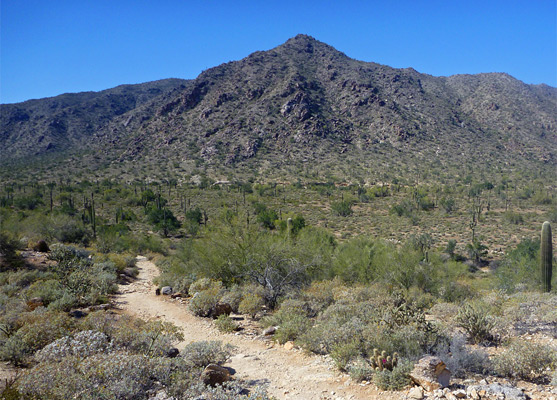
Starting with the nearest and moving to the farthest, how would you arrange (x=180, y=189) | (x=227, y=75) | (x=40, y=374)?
(x=40, y=374) < (x=180, y=189) < (x=227, y=75)

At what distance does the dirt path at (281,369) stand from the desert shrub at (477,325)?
3.24 m

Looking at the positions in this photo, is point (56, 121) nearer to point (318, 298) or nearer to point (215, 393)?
point (318, 298)

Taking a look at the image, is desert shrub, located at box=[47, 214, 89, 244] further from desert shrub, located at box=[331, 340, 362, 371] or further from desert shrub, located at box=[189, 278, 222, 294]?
desert shrub, located at box=[331, 340, 362, 371]

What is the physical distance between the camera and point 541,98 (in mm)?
97438

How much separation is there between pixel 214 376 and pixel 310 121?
2937 inches

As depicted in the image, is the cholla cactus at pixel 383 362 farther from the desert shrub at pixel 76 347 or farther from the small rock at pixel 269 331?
the desert shrub at pixel 76 347

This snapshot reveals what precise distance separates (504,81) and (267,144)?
7659 centimetres

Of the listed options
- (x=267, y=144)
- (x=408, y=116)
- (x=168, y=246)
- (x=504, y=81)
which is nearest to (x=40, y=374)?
(x=168, y=246)

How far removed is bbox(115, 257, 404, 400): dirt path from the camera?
5.50m

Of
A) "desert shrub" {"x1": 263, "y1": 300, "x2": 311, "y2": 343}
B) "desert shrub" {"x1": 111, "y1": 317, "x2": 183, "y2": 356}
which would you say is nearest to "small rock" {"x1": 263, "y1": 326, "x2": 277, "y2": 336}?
"desert shrub" {"x1": 263, "y1": 300, "x2": 311, "y2": 343}

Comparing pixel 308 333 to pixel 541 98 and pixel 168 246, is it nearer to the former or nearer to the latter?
pixel 168 246

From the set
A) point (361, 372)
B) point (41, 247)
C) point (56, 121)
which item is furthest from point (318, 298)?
point (56, 121)

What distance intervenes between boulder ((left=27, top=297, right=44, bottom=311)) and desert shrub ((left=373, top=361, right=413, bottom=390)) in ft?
29.6

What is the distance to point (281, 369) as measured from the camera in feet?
21.4
